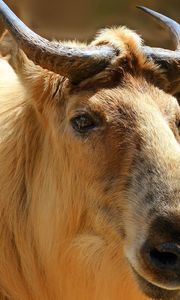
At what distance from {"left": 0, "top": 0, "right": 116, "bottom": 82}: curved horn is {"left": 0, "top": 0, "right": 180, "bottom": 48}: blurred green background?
5.44m

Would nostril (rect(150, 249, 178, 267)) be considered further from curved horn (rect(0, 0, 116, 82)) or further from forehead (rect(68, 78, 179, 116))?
curved horn (rect(0, 0, 116, 82))

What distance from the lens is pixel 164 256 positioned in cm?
461

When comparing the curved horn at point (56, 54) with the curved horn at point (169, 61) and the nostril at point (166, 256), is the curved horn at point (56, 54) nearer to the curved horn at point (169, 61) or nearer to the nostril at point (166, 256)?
the curved horn at point (169, 61)

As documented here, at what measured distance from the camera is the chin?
474 centimetres

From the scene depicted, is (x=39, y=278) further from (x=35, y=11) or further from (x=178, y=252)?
(x=35, y=11)

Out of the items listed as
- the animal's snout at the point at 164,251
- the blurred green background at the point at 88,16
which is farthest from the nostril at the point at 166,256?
the blurred green background at the point at 88,16

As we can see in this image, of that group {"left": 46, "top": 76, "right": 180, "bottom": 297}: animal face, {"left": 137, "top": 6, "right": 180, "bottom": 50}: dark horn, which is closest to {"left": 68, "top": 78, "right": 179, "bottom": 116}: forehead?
{"left": 46, "top": 76, "right": 180, "bottom": 297}: animal face

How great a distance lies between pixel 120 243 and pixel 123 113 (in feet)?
2.52

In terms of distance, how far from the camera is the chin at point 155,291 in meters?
4.74

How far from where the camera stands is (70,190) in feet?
17.5

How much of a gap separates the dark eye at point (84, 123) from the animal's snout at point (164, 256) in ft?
2.88

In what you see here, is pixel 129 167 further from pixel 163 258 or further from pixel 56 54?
pixel 56 54

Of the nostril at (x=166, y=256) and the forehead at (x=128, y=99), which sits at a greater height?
the forehead at (x=128, y=99)

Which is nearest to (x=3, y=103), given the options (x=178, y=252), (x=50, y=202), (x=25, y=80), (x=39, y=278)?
(x=25, y=80)
